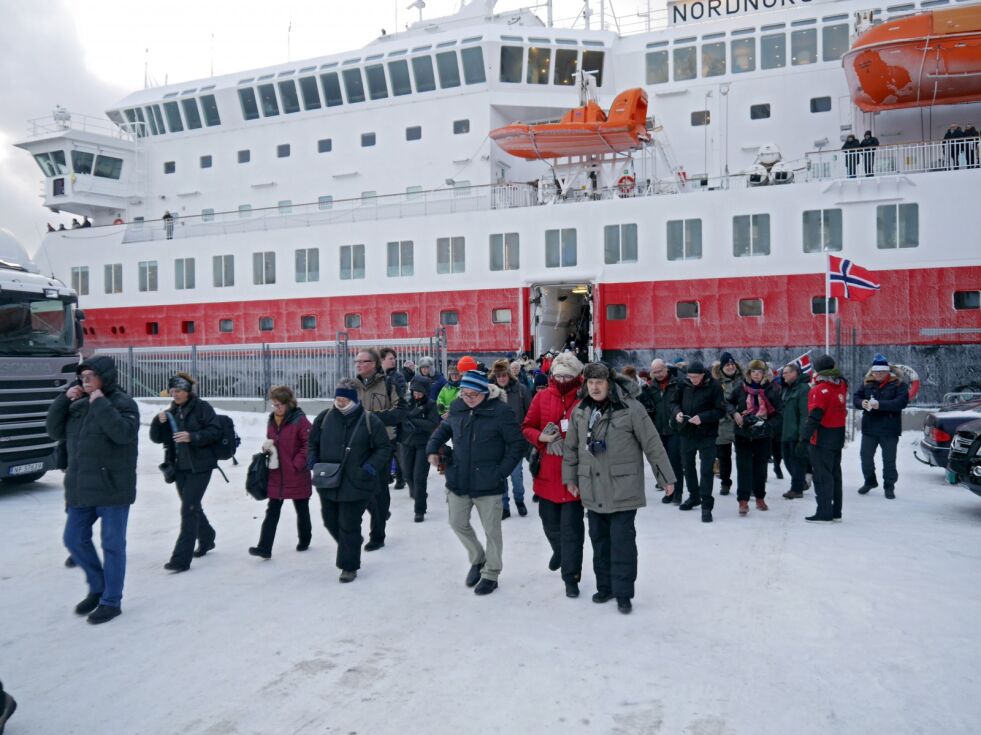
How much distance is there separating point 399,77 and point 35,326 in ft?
49.7

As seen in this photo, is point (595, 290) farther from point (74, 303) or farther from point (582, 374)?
point (582, 374)

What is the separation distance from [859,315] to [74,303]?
50.9ft

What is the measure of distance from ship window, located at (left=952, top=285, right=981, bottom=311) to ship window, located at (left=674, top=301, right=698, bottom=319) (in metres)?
5.57

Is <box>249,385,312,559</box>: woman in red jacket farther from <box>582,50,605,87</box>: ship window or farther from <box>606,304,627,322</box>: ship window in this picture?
<box>582,50,605,87</box>: ship window

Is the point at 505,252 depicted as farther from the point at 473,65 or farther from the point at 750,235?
the point at 750,235

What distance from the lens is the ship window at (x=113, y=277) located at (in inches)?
940

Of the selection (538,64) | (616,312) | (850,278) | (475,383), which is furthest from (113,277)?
(475,383)

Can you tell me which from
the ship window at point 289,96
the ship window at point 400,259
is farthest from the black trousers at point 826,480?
the ship window at point 289,96

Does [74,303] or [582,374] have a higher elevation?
[74,303]

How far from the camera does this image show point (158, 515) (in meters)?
8.19

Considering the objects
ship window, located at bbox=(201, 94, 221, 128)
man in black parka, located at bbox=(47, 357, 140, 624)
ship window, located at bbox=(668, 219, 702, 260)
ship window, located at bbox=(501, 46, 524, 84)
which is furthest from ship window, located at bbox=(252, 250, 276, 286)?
man in black parka, located at bbox=(47, 357, 140, 624)

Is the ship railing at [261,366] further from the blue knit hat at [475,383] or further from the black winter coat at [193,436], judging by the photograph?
the blue knit hat at [475,383]

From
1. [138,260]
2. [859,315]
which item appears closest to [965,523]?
[859,315]

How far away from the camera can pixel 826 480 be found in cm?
742
